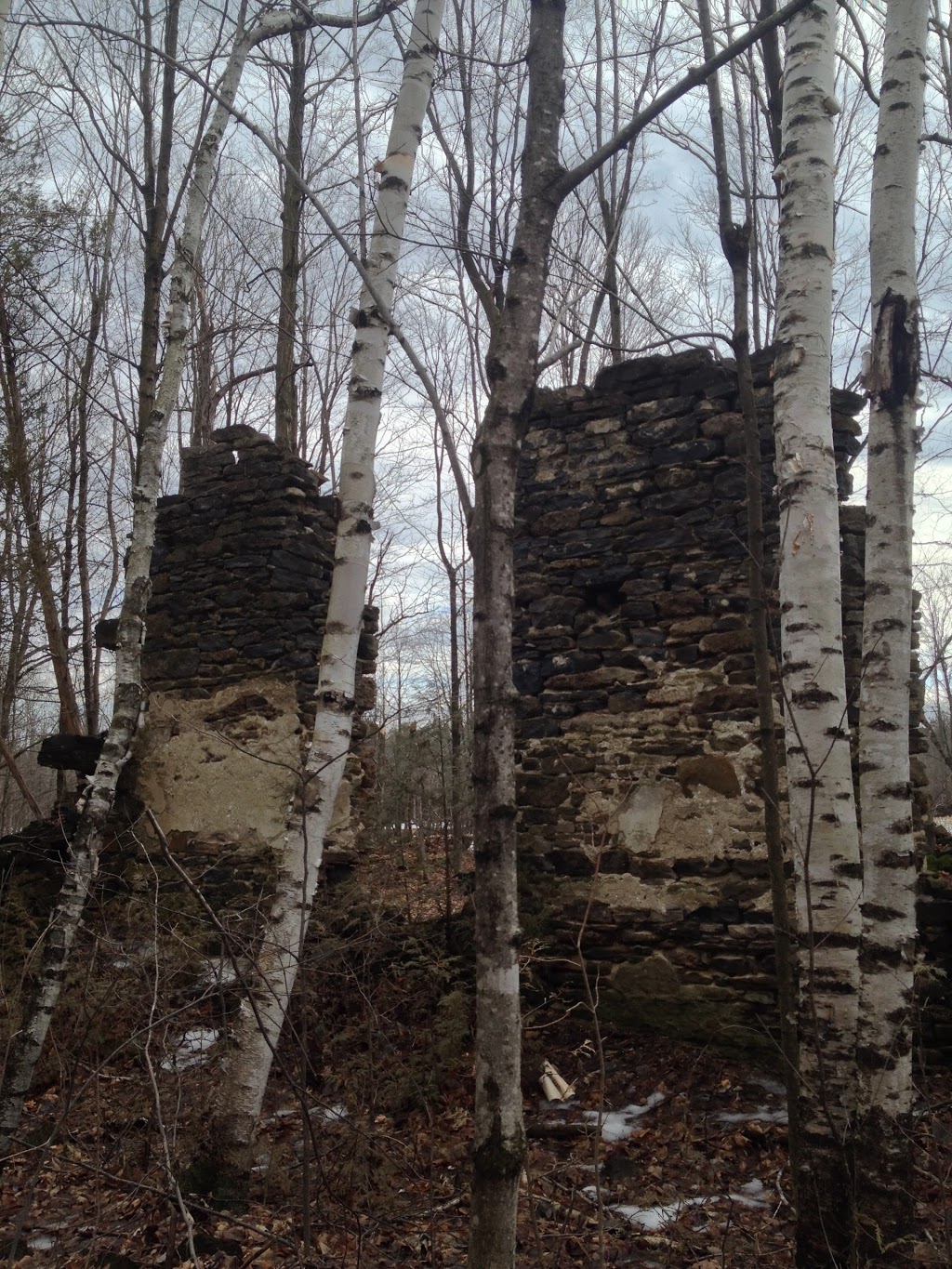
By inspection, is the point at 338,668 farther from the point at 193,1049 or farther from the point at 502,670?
the point at 193,1049

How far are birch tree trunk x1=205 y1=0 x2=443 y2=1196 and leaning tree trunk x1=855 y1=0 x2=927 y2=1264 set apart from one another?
1901 millimetres

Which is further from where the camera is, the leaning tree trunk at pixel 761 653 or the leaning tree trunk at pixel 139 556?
the leaning tree trunk at pixel 139 556

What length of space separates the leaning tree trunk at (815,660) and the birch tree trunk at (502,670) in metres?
0.94

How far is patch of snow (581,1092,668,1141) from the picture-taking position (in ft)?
13.9

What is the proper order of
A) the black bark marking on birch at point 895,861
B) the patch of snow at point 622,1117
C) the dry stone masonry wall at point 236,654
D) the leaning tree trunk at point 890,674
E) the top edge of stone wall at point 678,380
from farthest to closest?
the dry stone masonry wall at point 236,654
the top edge of stone wall at point 678,380
the patch of snow at point 622,1117
the black bark marking on birch at point 895,861
the leaning tree trunk at point 890,674

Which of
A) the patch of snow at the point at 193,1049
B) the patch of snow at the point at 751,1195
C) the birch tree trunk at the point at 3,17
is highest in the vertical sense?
the birch tree trunk at the point at 3,17

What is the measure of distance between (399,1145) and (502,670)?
2.44 meters

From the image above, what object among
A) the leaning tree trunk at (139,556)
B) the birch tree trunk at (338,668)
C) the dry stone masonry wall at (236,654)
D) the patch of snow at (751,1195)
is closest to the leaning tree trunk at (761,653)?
the patch of snow at (751,1195)

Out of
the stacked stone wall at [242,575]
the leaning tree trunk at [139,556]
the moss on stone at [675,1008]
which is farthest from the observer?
the stacked stone wall at [242,575]

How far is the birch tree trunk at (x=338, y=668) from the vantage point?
137 inches

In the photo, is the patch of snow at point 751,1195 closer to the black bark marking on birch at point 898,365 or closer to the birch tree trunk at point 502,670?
the birch tree trunk at point 502,670

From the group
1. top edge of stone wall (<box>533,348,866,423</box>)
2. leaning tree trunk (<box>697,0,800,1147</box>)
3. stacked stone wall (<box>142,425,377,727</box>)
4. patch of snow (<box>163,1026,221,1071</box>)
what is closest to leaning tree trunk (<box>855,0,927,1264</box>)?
leaning tree trunk (<box>697,0,800,1147</box>)

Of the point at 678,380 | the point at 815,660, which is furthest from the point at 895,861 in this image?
the point at 678,380

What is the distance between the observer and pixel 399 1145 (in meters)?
3.84
